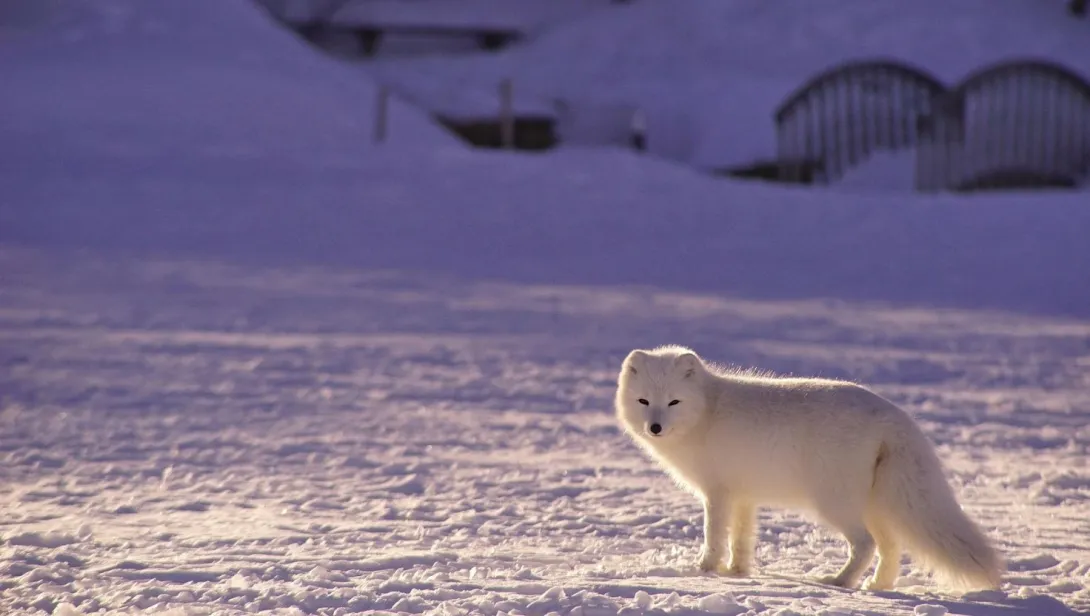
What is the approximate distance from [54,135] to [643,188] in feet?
24.2

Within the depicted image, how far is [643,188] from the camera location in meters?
17.1

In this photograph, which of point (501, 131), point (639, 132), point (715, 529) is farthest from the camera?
point (639, 132)

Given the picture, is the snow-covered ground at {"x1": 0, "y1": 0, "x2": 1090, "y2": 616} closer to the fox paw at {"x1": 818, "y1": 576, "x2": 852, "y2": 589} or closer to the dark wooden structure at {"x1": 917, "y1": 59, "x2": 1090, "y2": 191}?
the fox paw at {"x1": 818, "y1": 576, "x2": 852, "y2": 589}

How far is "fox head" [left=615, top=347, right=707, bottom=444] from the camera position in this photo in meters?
4.57

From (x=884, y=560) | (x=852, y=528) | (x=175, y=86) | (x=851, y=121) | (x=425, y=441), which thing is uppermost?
(x=175, y=86)

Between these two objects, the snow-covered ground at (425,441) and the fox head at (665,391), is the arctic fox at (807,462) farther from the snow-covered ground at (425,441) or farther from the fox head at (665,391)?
the snow-covered ground at (425,441)

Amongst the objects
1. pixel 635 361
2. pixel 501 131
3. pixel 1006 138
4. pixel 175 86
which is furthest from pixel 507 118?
pixel 635 361

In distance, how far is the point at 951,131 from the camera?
1873cm

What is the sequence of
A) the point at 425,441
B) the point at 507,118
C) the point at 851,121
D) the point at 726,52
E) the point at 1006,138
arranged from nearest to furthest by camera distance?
the point at 425,441, the point at 1006,138, the point at 851,121, the point at 507,118, the point at 726,52

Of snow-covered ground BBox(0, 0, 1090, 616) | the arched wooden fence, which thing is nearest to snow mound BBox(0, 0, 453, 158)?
snow-covered ground BBox(0, 0, 1090, 616)

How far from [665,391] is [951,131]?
50.2ft

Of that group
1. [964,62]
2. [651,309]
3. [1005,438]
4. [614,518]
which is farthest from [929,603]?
[964,62]

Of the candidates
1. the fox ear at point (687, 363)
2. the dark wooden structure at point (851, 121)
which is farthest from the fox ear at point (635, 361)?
the dark wooden structure at point (851, 121)

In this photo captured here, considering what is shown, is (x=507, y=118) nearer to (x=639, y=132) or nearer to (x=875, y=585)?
(x=639, y=132)
